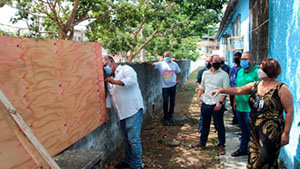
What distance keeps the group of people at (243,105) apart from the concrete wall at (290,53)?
482 mm

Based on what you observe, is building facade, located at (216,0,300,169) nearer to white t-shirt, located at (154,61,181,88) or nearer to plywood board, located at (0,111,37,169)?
white t-shirt, located at (154,61,181,88)

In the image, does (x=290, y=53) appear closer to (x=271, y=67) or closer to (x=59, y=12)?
(x=271, y=67)

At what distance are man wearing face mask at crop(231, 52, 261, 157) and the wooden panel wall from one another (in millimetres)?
2399

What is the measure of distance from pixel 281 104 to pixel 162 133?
4.00 m

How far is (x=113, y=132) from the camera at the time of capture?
510 centimetres

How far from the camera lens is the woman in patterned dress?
10.3 feet

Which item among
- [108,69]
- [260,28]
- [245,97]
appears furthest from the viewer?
[260,28]

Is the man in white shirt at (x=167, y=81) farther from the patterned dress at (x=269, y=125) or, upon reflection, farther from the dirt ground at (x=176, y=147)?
the patterned dress at (x=269, y=125)

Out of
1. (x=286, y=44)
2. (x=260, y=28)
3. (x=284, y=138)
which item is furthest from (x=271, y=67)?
(x=260, y=28)

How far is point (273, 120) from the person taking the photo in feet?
10.6

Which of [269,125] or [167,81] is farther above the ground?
[167,81]

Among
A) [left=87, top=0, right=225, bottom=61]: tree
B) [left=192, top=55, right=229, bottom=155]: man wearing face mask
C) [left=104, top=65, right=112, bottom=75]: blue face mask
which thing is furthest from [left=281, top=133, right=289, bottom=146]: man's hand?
[left=87, top=0, right=225, bottom=61]: tree

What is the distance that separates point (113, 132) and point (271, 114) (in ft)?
9.39

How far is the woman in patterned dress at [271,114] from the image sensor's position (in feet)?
10.3
